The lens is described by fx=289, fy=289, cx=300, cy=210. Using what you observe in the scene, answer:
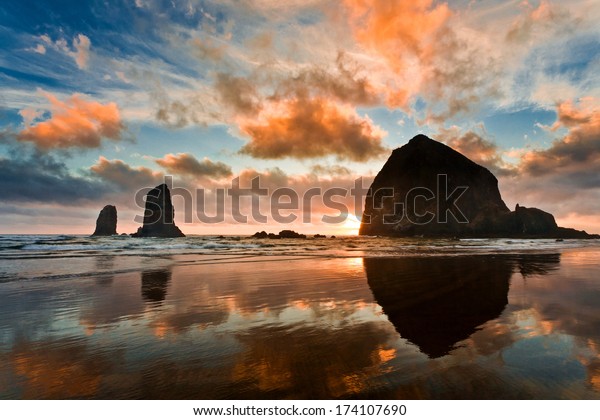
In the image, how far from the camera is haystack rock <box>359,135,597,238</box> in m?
113

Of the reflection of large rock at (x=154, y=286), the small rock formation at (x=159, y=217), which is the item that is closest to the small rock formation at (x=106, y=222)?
the small rock formation at (x=159, y=217)

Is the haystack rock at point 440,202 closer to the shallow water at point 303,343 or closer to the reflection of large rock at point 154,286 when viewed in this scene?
the shallow water at point 303,343

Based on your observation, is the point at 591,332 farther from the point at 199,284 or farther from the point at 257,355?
the point at 199,284

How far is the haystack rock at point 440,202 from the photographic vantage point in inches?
4454

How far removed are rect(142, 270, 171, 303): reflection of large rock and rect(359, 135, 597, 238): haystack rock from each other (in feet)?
395

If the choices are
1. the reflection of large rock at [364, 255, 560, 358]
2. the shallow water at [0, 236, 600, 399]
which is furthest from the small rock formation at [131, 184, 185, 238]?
the reflection of large rock at [364, 255, 560, 358]

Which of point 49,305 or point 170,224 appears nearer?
point 49,305

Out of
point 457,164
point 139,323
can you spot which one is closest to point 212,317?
point 139,323

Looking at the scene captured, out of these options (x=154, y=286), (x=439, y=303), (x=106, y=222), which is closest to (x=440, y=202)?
(x=439, y=303)

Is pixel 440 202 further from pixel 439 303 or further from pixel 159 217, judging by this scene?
pixel 439 303

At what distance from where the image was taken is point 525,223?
367 feet

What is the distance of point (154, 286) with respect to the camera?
10844 mm

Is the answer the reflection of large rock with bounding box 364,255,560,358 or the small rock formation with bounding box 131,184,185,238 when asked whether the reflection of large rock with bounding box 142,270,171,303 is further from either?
the small rock formation with bounding box 131,184,185,238
